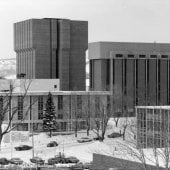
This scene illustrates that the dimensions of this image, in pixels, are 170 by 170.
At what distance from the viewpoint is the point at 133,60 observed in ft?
407

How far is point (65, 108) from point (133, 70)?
39558 millimetres

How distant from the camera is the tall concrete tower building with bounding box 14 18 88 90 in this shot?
126m

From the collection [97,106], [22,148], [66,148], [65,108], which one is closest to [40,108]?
[65,108]

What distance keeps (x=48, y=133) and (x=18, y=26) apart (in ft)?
216

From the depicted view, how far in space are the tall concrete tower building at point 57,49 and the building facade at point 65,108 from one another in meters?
37.3

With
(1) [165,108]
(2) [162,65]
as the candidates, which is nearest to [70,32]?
(2) [162,65]

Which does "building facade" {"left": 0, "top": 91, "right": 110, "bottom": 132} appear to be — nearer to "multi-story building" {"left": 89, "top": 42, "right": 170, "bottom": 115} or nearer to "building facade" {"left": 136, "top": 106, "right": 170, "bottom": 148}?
"building facade" {"left": 136, "top": 106, "right": 170, "bottom": 148}

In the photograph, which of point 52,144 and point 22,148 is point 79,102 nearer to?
point 52,144

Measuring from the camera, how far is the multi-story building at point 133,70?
12206 centimetres

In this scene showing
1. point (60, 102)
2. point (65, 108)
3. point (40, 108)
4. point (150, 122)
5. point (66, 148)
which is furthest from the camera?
point (60, 102)

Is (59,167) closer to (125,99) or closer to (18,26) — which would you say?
(125,99)

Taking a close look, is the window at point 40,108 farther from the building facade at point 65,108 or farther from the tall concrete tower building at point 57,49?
the tall concrete tower building at point 57,49

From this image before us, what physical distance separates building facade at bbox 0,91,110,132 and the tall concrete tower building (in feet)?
122

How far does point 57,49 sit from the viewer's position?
5025 inches
